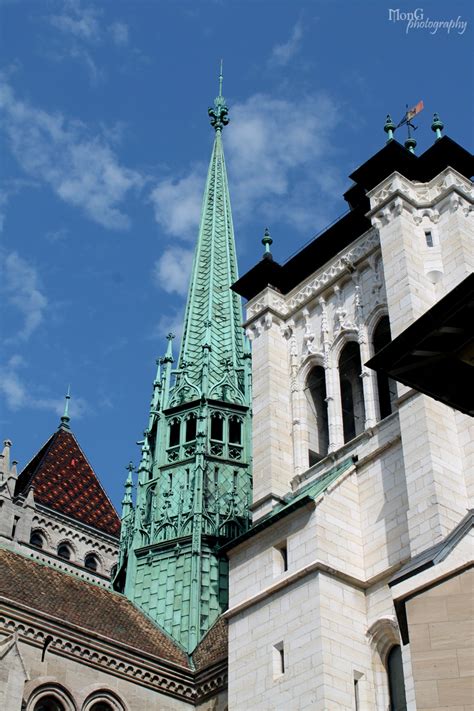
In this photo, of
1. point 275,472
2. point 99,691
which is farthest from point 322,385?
point 99,691

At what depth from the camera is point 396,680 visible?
21.0 meters

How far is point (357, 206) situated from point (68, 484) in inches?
816

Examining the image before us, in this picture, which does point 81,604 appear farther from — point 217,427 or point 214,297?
point 214,297

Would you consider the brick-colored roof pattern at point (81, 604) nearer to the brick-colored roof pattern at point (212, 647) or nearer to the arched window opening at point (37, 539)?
the brick-colored roof pattern at point (212, 647)

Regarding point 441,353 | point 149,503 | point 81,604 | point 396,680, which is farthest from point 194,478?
point 441,353

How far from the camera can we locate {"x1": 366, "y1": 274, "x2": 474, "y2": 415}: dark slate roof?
10688 mm

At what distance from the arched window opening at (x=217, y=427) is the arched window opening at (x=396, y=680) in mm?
10838

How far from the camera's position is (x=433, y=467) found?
69.8 ft

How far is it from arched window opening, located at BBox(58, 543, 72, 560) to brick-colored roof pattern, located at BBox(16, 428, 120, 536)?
131 cm

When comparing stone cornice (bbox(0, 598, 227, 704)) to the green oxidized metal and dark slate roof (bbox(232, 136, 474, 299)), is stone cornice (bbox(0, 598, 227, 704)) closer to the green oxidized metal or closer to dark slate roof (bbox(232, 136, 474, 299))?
the green oxidized metal

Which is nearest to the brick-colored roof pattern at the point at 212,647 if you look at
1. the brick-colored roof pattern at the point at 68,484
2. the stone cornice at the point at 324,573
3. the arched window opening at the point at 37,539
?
the stone cornice at the point at 324,573

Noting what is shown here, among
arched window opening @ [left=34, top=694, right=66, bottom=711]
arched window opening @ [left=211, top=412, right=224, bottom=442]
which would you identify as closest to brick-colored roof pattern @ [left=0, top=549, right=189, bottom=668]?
arched window opening @ [left=34, top=694, right=66, bottom=711]

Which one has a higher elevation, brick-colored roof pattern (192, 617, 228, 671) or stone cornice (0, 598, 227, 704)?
brick-colored roof pattern (192, 617, 228, 671)

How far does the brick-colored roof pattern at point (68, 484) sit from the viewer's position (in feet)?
142
